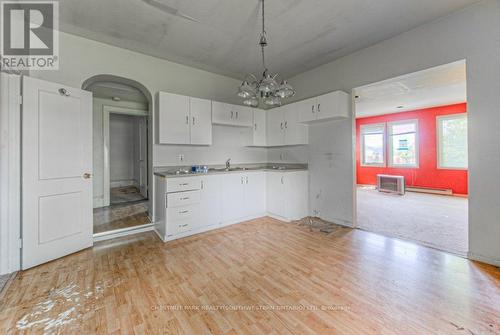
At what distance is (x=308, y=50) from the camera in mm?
3287

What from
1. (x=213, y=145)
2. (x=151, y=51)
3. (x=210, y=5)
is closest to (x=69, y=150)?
(x=151, y=51)

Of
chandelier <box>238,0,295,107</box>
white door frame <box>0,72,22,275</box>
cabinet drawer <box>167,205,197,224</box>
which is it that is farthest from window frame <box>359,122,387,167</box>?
white door frame <box>0,72,22,275</box>

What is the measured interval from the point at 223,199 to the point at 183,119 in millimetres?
1517

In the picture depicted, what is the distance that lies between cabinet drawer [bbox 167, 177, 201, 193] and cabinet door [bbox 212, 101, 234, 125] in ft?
Result: 4.09

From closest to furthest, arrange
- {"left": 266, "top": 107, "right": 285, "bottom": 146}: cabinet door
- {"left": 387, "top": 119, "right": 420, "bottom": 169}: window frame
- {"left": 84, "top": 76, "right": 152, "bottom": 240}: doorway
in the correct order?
{"left": 84, "top": 76, "right": 152, "bottom": 240}: doorway, {"left": 266, "top": 107, "right": 285, "bottom": 146}: cabinet door, {"left": 387, "top": 119, "right": 420, "bottom": 169}: window frame

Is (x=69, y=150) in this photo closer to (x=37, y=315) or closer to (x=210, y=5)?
(x=37, y=315)

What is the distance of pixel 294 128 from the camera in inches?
Answer: 159

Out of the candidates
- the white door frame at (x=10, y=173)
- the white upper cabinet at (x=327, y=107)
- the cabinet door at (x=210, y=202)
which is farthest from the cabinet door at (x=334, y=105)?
the white door frame at (x=10, y=173)

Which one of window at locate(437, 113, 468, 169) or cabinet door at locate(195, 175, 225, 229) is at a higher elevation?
window at locate(437, 113, 468, 169)

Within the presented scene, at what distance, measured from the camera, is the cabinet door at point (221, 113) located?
3754 mm

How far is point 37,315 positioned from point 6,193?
142 cm

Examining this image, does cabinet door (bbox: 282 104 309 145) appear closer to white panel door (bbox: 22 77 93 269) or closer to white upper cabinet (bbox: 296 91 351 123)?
white upper cabinet (bbox: 296 91 351 123)

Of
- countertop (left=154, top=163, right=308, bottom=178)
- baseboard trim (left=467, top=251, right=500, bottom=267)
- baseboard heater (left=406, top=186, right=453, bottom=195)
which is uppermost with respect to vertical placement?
countertop (left=154, top=163, right=308, bottom=178)

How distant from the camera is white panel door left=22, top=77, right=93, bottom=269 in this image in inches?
89.0
